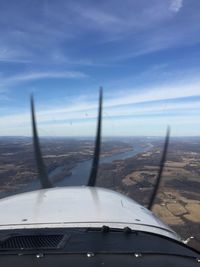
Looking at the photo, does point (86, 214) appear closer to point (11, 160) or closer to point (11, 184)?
point (11, 184)

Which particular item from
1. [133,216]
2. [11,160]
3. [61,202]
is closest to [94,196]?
[61,202]

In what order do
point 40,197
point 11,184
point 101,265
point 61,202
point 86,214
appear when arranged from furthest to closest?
point 11,184 → point 40,197 → point 61,202 → point 86,214 → point 101,265

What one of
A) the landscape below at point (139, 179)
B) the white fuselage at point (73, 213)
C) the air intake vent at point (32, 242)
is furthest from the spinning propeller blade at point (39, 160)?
the landscape below at point (139, 179)

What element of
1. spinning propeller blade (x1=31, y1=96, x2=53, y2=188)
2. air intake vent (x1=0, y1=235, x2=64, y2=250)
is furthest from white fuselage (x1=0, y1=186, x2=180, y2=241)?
spinning propeller blade (x1=31, y1=96, x2=53, y2=188)

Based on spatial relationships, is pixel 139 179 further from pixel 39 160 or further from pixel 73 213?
pixel 73 213

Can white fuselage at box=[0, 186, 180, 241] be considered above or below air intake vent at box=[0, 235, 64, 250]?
below

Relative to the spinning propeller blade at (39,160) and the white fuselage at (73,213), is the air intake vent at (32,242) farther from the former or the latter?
the spinning propeller blade at (39,160)

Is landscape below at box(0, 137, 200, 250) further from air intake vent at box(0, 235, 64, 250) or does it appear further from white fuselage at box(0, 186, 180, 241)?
air intake vent at box(0, 235, 64, 250)

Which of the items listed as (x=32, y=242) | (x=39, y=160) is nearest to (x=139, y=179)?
(x=39, y=160)
